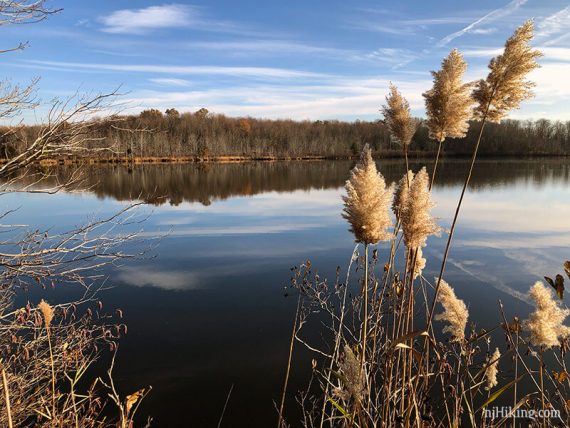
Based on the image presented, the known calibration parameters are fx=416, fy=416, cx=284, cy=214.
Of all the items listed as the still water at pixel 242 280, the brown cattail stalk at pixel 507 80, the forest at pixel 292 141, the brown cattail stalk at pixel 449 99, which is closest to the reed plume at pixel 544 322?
the brown cattail stalk at pixel 507 80

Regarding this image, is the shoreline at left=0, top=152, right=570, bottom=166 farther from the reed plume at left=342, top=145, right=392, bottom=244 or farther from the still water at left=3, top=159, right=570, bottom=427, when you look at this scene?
the reed plume at left=342, top=145, right=392, bottom=244

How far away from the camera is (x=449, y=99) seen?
236 cm

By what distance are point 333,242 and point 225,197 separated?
46.0 feet

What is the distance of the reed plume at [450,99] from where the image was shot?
2.34 metres

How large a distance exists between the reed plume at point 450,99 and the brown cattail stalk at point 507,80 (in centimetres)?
8

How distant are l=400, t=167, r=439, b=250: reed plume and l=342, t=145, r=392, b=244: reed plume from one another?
0.10 m

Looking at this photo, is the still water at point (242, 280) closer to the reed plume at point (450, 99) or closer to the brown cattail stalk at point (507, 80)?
the reed plume at point (450, 99)

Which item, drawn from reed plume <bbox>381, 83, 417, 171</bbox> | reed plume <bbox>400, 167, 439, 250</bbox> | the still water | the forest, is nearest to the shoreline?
Result: the forest

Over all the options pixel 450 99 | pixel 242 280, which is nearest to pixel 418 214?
pixel 450 99

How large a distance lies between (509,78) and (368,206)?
1.00 meters

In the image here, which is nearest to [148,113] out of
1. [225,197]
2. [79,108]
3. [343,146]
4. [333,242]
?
[343,146]

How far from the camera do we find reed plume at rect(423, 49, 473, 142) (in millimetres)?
2342

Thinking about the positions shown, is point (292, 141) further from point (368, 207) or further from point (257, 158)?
point (368, 207)

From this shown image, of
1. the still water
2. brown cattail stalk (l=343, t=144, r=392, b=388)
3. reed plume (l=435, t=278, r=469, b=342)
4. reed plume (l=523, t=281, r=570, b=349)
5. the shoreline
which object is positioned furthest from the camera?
the shoreline
